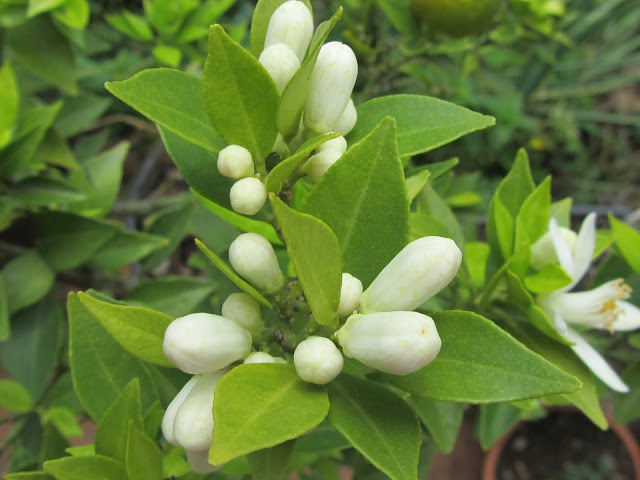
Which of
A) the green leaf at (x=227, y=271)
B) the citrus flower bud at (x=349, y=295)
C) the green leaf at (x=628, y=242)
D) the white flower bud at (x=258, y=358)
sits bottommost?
the green leaf at (x=628, y=242)

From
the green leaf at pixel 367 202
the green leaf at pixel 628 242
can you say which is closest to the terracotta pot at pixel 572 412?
the green leaf at pixel 628 242

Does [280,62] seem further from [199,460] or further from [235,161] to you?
[199,460]

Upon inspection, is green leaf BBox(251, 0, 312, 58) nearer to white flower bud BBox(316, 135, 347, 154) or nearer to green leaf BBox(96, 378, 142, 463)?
white flower bud BBox(316, 135, 347, 154)

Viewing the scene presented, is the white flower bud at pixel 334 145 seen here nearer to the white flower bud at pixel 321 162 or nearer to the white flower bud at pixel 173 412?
the white flower bud at pixel 321 162

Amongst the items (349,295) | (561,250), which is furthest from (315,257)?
(561,250)

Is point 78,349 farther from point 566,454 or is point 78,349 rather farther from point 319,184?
point 566,454

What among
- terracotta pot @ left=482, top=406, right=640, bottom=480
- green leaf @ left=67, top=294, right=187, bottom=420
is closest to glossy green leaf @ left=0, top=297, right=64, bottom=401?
green leaf @ left=67, top=294, right=187, bottom=420
